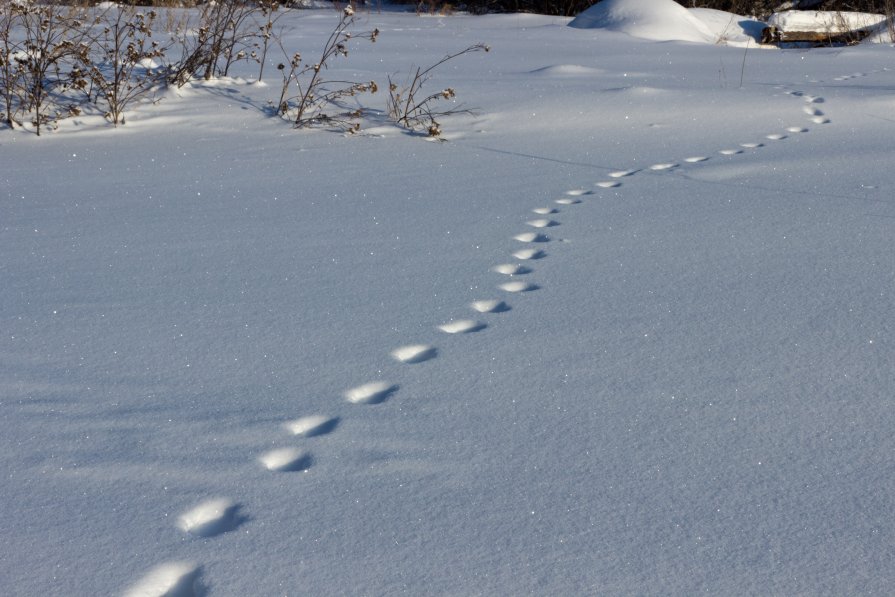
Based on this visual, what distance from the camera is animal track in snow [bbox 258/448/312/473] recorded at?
58.0 inches

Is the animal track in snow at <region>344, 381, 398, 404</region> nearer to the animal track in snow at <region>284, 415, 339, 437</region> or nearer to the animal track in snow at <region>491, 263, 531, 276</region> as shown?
the animal track in snow at <region>284, 415, 339, 437</region>

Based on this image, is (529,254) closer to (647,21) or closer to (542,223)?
(542,223)

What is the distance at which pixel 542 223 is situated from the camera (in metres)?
2.82

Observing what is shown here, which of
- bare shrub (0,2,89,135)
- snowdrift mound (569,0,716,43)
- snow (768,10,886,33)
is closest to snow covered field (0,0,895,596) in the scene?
bare shrub (0,2,89,135)

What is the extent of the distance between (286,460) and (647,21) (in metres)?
7.50

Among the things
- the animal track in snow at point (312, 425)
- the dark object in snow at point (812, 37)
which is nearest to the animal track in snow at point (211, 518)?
the animal track in snow at point (312, 425)

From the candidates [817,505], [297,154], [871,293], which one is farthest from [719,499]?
[297,154]

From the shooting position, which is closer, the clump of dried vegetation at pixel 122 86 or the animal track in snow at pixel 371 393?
the animal track in snow at pixel 371 393

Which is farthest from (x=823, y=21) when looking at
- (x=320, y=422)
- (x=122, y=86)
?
(x=320, y=422)

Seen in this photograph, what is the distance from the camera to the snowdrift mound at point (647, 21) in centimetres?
806

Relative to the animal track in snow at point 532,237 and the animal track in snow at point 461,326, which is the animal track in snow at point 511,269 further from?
the animal track in snow at point 461,326

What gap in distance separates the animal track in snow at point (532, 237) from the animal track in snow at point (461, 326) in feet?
2.09

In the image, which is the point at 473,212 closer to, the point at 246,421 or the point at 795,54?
the point at 246,421

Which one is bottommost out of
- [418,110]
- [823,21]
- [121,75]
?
[418,110]
